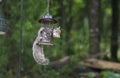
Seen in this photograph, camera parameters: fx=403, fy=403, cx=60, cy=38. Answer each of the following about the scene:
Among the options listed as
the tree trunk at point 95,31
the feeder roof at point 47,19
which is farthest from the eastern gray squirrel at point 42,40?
the tree trunk at point 95,31

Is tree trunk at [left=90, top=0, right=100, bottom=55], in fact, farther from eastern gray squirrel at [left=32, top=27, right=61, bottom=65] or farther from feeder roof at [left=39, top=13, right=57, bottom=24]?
eastern gray squirrel at [left=32, top=27, right=61, bottom=65]

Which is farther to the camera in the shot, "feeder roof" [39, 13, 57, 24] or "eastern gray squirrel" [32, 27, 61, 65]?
"feeder roof" [39, 13, 57, 24]

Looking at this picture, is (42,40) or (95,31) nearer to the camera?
(42,40)

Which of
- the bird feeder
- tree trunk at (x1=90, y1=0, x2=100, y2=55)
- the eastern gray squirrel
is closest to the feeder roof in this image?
the bird feeder

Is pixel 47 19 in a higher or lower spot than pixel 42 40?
higher

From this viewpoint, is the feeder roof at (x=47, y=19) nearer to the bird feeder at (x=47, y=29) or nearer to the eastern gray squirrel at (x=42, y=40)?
the bird feeder at (x=47, y=29)

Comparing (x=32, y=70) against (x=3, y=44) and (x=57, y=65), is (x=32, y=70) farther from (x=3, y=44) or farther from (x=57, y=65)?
(x=57, y=65)

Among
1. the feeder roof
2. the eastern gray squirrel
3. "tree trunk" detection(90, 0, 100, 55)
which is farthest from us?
"tree trunk" detection(90, 0, 100, 55)

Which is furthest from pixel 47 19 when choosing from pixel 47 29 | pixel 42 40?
pixel 42 40

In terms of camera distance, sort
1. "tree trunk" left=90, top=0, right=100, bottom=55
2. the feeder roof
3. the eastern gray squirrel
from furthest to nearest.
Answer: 1. "tree trunk" left=90, top=0, right=100, bottom=55
2. the feeder roof
3. the eastern gray squirrel

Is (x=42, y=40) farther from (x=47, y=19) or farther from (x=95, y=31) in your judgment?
(x=95, y=31)

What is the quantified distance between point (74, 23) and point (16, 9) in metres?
10.6

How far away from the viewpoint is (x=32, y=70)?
27.6 feet

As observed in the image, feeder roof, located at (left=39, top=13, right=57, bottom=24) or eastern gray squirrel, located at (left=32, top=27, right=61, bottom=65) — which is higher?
feeder roof, located at (left=39, top=13, right=57, bottom=24)
